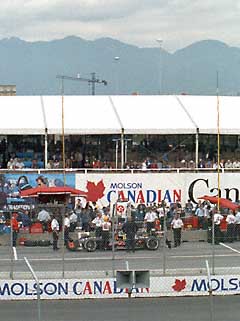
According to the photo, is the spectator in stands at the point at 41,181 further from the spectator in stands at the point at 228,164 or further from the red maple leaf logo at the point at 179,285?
the red maple leaf logo at the point at 179,285

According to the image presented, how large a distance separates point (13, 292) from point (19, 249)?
9.76 ft

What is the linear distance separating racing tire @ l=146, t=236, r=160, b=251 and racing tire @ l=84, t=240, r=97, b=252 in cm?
145

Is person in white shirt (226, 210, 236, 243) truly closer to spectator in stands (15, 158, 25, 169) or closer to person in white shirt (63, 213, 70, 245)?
person in white shirt (63, 213, 70, 245)

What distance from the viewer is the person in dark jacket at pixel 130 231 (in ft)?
72.5

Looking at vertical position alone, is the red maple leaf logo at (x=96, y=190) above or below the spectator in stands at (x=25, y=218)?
above

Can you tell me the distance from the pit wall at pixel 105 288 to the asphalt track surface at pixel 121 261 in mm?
603

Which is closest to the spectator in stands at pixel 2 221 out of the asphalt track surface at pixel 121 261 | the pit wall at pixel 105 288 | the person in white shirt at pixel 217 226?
the asphalt track surface at pixel 121 261

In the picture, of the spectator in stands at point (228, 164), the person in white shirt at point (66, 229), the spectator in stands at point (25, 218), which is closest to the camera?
the person in white shirt at point (66, 229)

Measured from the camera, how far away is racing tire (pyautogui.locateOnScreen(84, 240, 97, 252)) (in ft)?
72.4

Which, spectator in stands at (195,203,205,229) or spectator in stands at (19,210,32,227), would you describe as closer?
spectator in stands at (19,210,32,227)

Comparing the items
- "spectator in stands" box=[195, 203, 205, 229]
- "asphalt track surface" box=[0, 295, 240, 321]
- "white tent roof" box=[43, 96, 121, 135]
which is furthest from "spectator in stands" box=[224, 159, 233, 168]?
"asphalt track surface" box=[0, 295, 240, 321]

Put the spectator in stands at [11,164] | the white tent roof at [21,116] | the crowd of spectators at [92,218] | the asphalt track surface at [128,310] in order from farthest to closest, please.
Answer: the white tent roof at [21,116] → the spectator in stands at [11,164] → the crowd of spectators at [92,218] → the asphalt track surface at [128,310]

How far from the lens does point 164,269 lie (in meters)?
19.9

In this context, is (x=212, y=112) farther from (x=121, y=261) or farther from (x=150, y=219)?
(x=121, y=261)
